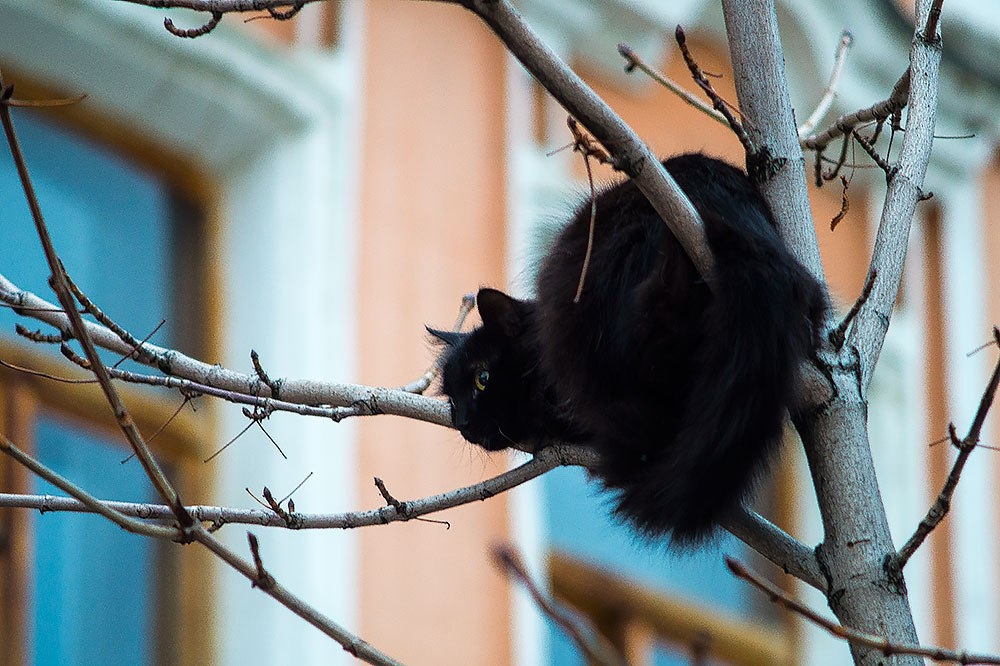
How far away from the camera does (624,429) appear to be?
246 cm

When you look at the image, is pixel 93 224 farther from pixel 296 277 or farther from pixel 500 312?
pixel 500 312

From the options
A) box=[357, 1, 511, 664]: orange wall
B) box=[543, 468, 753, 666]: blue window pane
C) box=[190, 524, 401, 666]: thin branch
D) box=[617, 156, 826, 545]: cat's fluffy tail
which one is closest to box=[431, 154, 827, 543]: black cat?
box=[617, 156, 826, 545]: cat's fluffy tail

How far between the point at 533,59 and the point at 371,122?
366cm

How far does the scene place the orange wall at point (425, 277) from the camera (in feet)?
16.9

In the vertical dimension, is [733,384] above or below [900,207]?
below

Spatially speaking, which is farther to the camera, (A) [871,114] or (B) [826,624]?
(A) [871,114]

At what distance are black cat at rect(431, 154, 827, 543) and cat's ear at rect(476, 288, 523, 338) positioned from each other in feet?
1.08

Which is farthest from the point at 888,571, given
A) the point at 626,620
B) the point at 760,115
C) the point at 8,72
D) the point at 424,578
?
the point at 626,620

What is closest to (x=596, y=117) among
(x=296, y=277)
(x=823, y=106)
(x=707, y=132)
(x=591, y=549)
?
(x=823, y=106)

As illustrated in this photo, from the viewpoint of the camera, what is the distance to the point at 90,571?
16.1 feet

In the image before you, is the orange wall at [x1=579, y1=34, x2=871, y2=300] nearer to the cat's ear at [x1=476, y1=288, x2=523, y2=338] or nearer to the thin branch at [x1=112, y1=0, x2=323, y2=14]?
the cat's ear at [x1=476, y1=288, x2=523, y2=338]

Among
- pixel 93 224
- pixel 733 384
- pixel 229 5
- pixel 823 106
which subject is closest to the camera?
pixel 229 5

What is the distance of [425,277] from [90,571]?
1.52 metres

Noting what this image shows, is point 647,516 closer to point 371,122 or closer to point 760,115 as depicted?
point 760,115
